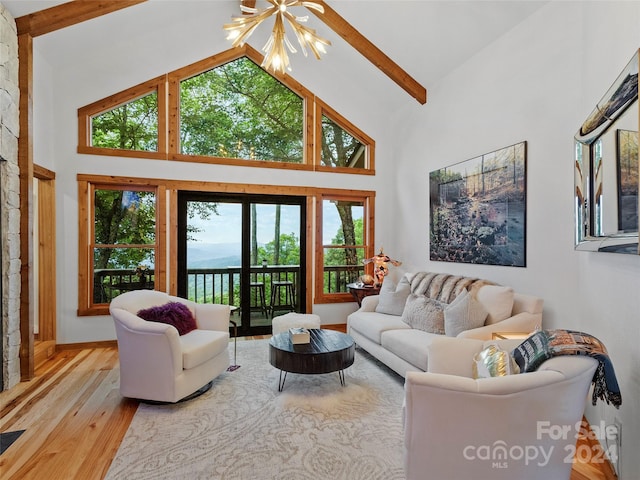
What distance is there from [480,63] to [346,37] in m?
1.75

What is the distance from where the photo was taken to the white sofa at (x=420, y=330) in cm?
301

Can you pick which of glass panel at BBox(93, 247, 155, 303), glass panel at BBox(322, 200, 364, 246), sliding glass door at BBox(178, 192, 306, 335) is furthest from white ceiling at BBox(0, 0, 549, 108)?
glass panel at BBox(93, 247, 155, 303)

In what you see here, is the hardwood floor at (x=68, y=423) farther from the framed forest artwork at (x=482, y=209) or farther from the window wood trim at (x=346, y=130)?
the window wood trim at (x=346, y=130)

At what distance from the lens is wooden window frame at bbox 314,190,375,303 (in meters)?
5.59

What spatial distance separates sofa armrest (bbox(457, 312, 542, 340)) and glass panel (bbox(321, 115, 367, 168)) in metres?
3.57

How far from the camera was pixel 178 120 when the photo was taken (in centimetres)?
502

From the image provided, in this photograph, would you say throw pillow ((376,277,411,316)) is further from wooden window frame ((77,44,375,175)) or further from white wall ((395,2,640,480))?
wooden window frame ((77,44,375,175))

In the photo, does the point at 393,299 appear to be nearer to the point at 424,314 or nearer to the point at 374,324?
the point at 374,324

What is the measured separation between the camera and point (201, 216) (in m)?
5.12

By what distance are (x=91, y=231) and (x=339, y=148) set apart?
382 cm

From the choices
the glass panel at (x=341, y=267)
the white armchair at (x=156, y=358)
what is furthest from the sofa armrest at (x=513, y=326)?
the glass panel at (x=341, y=267)

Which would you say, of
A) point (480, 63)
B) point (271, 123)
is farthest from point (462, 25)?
point (271, 123)

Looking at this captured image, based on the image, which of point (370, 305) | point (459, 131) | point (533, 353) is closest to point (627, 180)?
point (533, 353)

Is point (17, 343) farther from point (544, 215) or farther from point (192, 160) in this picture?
point (544, 215)
